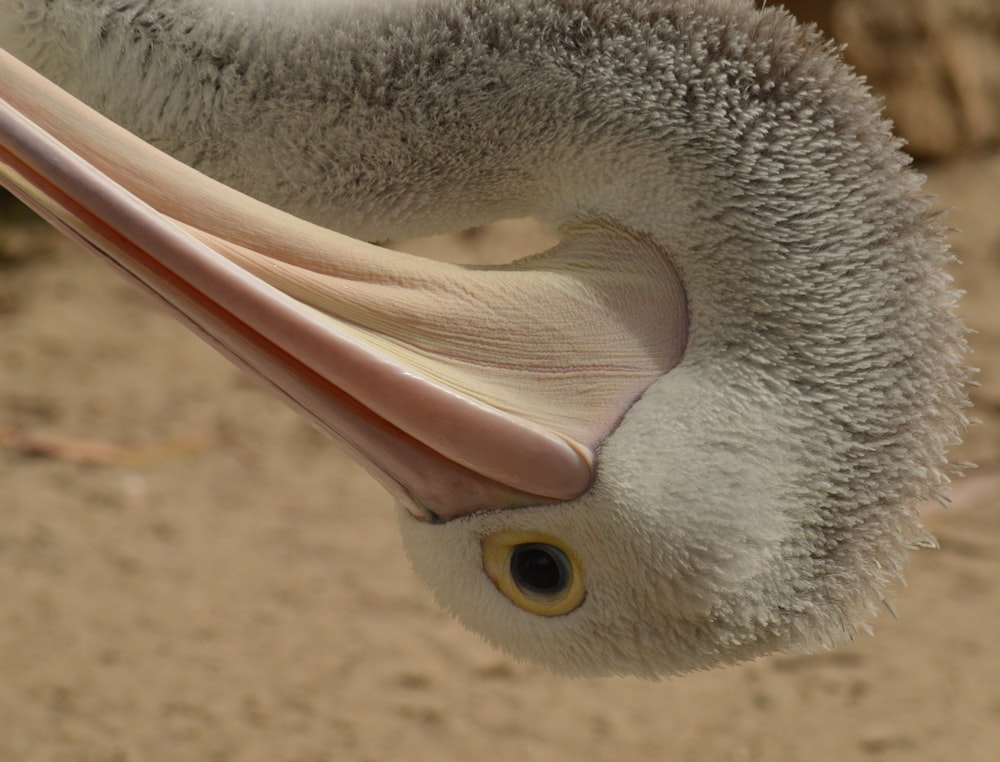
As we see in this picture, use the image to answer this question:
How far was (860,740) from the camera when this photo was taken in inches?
124

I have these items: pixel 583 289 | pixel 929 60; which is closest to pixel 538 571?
pixel 583 289

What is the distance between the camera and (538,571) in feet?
5.83

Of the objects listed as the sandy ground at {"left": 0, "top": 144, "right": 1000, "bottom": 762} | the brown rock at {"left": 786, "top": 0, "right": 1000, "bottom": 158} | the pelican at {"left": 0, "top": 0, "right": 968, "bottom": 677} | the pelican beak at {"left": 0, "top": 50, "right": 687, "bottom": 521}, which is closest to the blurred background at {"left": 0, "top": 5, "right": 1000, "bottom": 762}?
the sandy ground at {"left": 0, "top": 144, "right": 1000, "bottom": 762}

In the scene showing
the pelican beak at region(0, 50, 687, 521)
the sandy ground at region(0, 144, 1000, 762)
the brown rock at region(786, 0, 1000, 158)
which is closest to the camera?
the pelican beak at region(0, 50, 687, 521)

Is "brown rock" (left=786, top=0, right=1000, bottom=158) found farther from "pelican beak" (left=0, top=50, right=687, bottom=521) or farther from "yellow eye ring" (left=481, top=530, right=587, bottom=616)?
"yellow eye ring" (left=481, top=530, right=587, bottom=616)

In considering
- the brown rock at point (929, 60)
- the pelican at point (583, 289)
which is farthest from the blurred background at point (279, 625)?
the pelican at point (583, 289)

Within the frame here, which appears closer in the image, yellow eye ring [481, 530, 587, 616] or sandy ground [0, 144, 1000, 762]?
yellow eye ring [481, 530, 587, 616]

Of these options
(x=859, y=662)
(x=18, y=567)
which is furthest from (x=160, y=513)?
(x=859, y=662)

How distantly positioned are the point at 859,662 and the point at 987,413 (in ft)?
4.04

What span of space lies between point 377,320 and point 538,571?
398 mm

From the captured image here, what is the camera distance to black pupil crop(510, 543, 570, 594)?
1772mm

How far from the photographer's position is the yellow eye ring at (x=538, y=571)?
1766 mm

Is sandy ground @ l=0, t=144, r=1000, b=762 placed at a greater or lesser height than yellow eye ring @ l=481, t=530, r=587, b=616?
lesser

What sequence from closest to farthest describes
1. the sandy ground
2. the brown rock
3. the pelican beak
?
the pelican beak < the sandy ground < the brown rock
